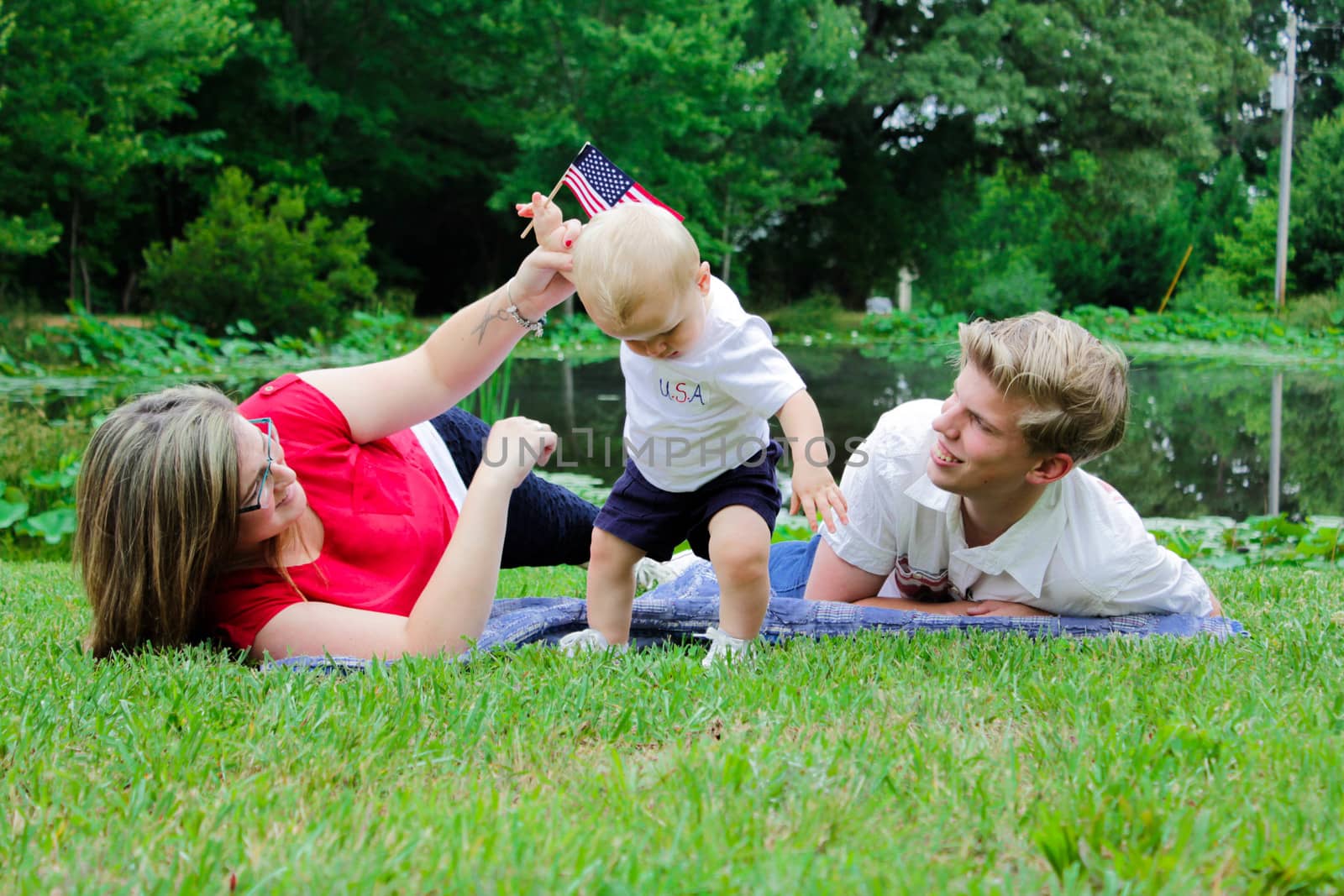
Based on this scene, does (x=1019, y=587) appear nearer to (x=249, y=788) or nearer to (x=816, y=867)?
(x=816, y=867)

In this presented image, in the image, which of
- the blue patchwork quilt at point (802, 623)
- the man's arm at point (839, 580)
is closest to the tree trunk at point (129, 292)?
→ the blue patchwork quilt at point (802, 623)

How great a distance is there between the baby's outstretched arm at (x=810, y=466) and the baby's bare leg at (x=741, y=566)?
168 millimetres

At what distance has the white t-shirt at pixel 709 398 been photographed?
8.79ft

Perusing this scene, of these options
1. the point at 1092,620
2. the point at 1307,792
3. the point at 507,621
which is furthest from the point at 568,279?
the point at 1307,792

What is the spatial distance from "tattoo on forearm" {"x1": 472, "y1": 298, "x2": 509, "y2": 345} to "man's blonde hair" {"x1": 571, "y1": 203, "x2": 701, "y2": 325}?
0.50 meters

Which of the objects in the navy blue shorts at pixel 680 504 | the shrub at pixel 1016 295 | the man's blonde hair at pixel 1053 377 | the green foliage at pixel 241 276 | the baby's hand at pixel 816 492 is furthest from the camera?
the shrub at pixel 1016 295

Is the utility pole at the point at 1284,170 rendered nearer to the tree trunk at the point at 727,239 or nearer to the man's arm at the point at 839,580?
the tree trunk at the point at 727,239

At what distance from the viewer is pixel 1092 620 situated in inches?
117

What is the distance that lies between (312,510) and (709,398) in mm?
1073

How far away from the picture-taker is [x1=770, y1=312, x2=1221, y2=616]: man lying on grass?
2.57 meters

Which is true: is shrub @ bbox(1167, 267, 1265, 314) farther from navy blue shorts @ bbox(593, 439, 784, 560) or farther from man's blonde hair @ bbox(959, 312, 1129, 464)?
navy blue shorts @ bbox(593, 439, 784, 560)

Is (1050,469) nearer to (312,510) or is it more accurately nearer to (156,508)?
(312,510)

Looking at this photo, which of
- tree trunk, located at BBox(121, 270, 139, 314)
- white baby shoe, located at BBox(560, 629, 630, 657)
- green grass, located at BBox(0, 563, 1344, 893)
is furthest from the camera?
tree trunk, located at BBox(121, 270, 139, 314)

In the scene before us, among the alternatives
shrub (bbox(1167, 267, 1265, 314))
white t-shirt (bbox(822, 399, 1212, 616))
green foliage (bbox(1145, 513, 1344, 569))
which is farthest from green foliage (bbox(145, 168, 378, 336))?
shrub (bbox(1167, 267, 1265, 314))
